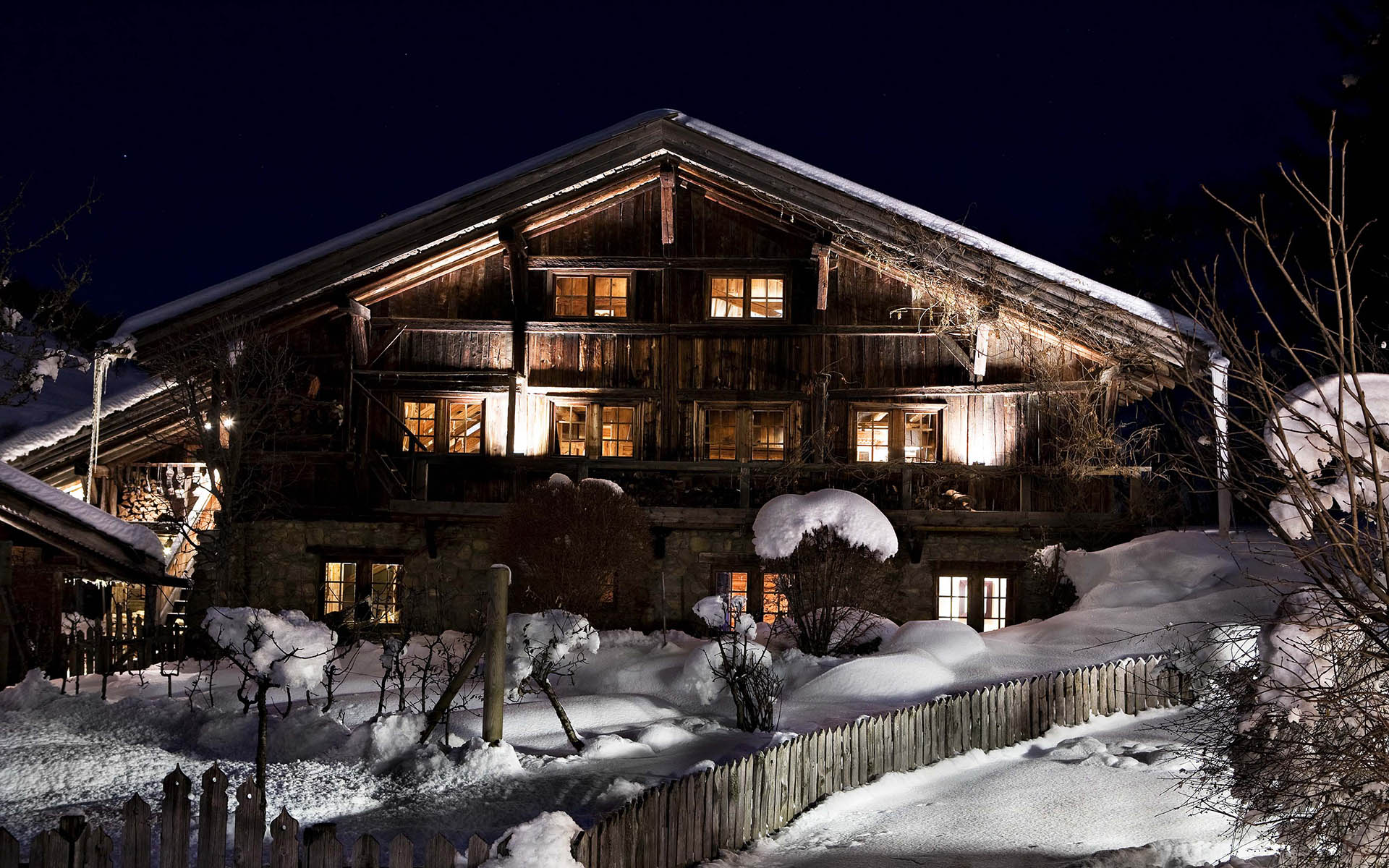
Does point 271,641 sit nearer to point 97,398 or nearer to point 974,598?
point 97,398

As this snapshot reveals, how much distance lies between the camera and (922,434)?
1975 cm

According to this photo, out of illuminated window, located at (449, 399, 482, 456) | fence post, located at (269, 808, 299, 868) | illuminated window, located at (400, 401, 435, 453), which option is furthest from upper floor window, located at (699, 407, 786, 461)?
fence post, located at (269, 808, 299, 868)

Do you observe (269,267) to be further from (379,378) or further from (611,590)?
(611,590)

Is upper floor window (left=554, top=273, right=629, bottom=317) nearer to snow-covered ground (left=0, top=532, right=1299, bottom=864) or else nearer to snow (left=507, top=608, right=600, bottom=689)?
snow-covered ground (left=0, top=532, right=1299, bottom=864)

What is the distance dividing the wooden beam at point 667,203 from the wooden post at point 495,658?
34.7 feet

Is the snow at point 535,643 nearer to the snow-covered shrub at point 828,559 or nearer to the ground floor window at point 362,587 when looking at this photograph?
the snow-covered shrub at point 828,559

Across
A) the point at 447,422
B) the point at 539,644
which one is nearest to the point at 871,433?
the point at 447,422

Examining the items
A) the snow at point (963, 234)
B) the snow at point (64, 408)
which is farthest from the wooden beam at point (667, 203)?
the snow at point (64, 408)

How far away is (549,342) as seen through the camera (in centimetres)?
2012

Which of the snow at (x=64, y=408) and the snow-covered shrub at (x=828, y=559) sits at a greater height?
the snow at (x=64, y=408)

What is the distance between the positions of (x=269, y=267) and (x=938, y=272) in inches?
465

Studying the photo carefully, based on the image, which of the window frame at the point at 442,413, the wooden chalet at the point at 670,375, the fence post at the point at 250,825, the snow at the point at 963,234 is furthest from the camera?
the window frame at the point at 442,413

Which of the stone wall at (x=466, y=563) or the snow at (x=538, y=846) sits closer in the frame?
the snow at (x=538, y=846)

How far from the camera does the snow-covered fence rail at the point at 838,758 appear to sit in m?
7.51
